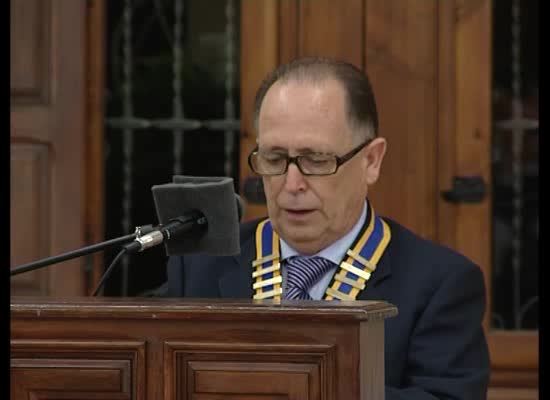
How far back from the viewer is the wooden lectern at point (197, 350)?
6.57 ft

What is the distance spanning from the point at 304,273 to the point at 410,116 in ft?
5.59

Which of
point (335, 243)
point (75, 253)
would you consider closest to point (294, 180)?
point (335, 243)

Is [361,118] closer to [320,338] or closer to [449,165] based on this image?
[320,338]

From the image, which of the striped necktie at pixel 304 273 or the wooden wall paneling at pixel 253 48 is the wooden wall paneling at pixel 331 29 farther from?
the striped necktie at pixel 304 273

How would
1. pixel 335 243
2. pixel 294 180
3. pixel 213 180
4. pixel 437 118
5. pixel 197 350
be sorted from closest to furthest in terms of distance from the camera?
pixel 197 350 < pixel 213 180 < pixel 294 180 < pixel 335 243 < pixel 437 118

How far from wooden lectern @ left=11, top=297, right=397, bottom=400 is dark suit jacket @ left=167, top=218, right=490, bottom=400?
0.51 m

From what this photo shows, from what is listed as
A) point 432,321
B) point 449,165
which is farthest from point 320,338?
point 449,165

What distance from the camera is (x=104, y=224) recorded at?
15.3 feet

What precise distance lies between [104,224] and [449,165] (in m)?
1.19

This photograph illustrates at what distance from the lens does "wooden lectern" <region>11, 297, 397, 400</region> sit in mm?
2002

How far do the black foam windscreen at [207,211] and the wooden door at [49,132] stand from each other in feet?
7.21

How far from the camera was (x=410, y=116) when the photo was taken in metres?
4.49

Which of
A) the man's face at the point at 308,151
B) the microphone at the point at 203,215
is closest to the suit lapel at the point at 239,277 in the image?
the man's face at the point at 308,151

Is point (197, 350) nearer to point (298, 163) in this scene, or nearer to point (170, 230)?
point (170, 230)
